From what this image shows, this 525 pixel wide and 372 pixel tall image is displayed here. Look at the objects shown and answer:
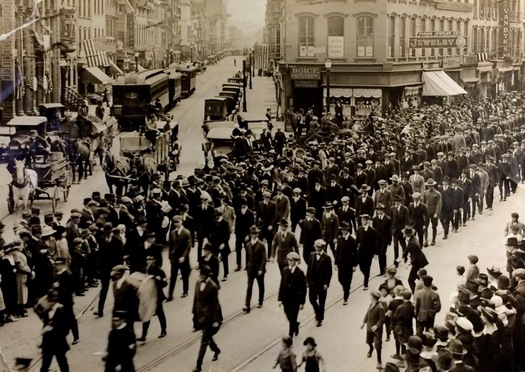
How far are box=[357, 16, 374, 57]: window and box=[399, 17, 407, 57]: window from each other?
8.52ft

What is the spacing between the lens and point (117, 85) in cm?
4009

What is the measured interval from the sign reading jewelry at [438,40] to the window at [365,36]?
2488 millimetres

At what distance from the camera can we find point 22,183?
1942 centimetres

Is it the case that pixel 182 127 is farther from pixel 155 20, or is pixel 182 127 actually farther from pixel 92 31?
Answer: pixel 155 20

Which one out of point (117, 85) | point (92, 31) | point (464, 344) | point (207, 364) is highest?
point (92, 31)

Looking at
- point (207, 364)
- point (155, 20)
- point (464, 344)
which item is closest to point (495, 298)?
point (464, 344)

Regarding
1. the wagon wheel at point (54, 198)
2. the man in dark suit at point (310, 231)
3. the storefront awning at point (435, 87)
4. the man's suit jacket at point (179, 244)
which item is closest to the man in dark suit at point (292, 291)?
the man's suit jacket at point (179, 244)

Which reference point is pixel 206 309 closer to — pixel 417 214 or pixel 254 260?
pixel 254 260

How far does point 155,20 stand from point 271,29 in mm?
10372

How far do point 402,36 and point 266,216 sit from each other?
28.8m

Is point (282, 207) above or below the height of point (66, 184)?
above

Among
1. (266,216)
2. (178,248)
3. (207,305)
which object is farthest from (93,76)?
(207,305)

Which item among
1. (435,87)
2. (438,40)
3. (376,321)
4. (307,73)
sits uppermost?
(438,40)

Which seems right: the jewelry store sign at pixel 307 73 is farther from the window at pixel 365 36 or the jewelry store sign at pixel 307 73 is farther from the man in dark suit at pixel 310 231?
the man in dark suit at pixel 310 231
